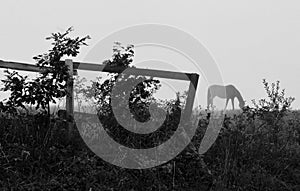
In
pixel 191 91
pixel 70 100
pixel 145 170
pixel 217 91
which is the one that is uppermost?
pixel 217 91

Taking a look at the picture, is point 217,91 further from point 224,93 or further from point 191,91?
point 191,91

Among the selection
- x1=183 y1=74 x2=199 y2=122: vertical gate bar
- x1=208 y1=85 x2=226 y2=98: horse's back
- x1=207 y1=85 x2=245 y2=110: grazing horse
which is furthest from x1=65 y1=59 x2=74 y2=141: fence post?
x1=208 y1=85 x2=226 y2=98: horse's back

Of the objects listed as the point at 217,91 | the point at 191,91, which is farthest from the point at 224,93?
the point at 191,91

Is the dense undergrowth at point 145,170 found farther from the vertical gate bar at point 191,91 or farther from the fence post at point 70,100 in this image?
the vertical gate bar at point 191,91

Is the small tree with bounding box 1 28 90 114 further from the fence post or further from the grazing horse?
the grazing horse

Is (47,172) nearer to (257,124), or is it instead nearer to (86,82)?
(86,82)

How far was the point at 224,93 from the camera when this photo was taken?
12.5 m

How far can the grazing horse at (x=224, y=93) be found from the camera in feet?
34.7

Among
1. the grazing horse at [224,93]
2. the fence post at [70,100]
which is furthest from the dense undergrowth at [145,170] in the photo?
the grazing horse at [224,93]

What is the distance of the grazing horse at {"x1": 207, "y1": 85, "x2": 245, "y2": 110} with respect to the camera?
10.6m

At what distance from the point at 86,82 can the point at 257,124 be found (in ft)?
11.9

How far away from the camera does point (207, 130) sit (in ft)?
29.9

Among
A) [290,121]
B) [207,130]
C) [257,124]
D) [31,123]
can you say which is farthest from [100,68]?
[290,121]

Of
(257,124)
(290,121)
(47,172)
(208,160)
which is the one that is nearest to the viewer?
(47,172)
